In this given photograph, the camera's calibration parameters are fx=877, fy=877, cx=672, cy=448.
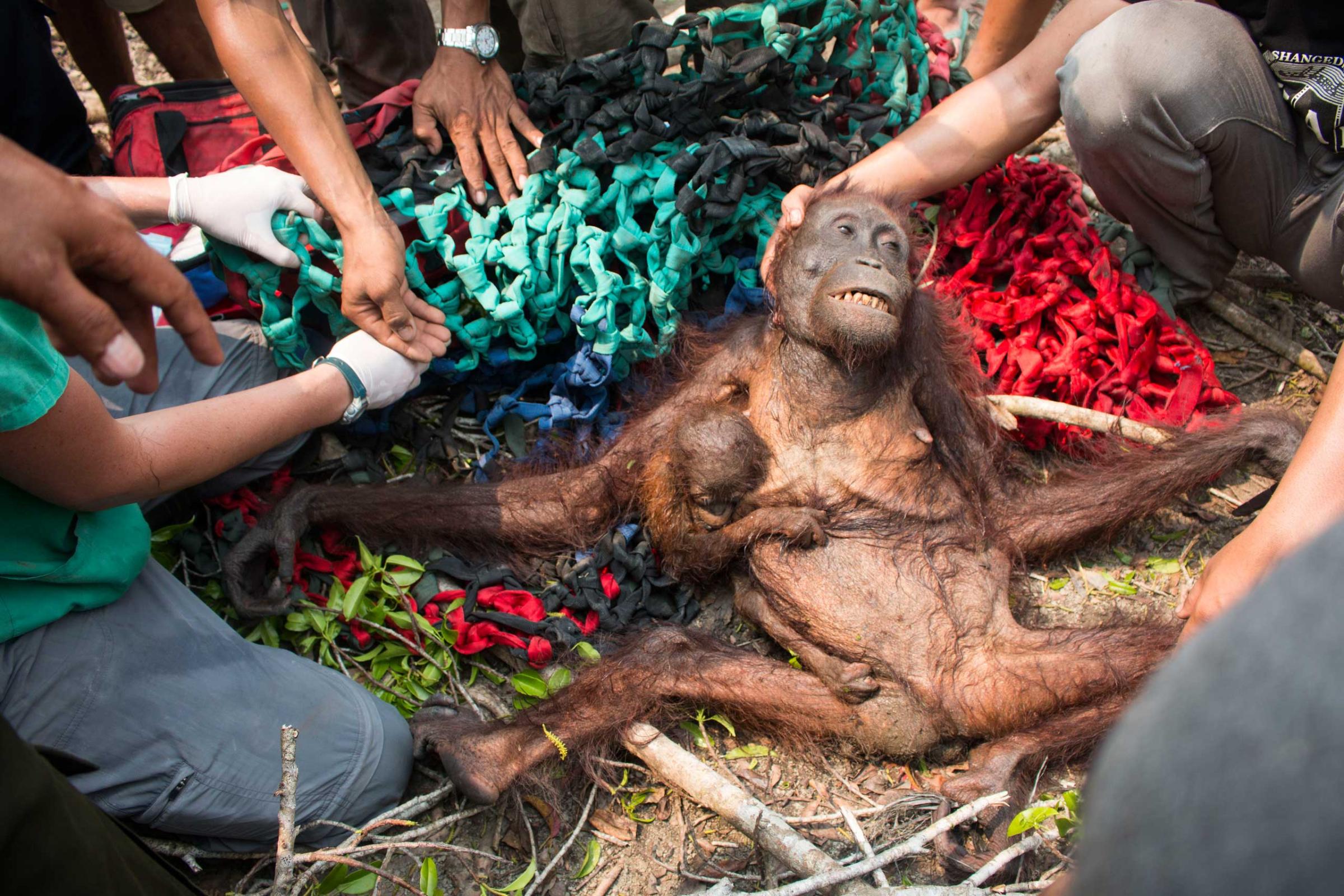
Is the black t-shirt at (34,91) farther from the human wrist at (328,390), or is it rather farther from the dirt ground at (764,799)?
the dirt ground at (764,799)

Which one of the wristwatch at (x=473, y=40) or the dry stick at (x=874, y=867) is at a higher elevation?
the wristwatch at (x=473, y=40)

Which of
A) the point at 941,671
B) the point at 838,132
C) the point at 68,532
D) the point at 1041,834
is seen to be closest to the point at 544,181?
the point at 838,132

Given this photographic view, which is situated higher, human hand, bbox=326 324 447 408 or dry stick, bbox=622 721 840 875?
human hand, bbox=326 324 447 408

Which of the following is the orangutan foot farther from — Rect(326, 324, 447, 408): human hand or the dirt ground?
Rect(326, 324, 447, 408): human hand

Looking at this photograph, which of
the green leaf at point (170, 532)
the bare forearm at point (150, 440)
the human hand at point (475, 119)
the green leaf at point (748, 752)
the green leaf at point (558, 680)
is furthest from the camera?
the human hand at point (475, 119)

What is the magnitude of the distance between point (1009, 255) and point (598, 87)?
1812 mm

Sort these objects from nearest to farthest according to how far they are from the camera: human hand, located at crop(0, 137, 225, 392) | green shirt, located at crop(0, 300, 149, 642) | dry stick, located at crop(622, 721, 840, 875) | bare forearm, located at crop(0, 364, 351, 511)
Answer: human hand, located at crop(0, 137, 225, 392) < green shirt, located at crop(0, 300, 149, 642) < bare forearm, located at crop(0, 364, 351, 511) < dry stick, located at crop(622, 721, 840, 875)

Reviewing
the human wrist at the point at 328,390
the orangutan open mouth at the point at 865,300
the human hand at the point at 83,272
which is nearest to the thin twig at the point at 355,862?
the human hand at the point at 83,272

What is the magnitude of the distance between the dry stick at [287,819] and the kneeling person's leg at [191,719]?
290mm

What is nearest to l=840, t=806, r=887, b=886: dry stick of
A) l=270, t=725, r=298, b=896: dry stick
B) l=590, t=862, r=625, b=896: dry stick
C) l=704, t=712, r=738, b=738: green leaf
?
l=704, t=712, r=738, b=738: green leaf

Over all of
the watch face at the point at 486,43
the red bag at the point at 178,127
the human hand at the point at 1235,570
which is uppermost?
the watch face at the point at 486,43

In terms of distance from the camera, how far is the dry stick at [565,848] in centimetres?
223

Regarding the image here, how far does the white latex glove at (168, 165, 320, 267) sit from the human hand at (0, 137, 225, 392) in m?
1.67

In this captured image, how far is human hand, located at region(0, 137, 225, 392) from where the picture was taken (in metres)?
1.03
